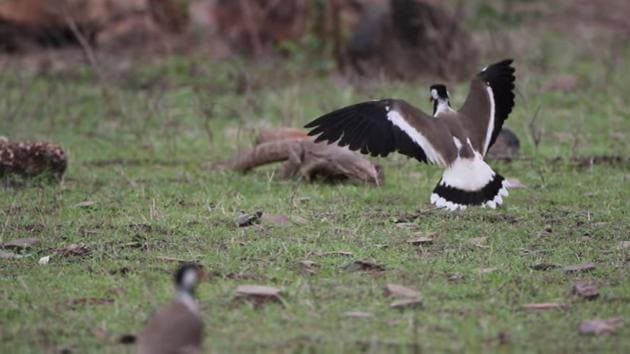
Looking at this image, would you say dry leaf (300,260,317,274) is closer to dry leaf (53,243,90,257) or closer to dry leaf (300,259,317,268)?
dry leaf (300,259,317,268)

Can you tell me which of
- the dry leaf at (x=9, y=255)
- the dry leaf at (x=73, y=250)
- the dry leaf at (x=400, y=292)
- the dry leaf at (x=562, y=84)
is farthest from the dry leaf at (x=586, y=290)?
the dry leaf at (x=562, y=84)

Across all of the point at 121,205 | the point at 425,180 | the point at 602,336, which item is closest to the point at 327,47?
the point at 425,180

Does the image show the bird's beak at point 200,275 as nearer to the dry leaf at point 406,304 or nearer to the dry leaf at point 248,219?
the dry leaf at point 406,304

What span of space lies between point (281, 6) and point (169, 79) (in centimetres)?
228

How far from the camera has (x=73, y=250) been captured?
5812 mm

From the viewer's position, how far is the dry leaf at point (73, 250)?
5797 millimetres

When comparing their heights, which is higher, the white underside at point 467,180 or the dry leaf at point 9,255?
the white underside at point 467,180

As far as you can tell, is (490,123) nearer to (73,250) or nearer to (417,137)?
(417,137)

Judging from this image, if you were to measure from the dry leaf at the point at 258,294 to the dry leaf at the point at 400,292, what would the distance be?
17.6 inches

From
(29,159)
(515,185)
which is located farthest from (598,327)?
(29,159)

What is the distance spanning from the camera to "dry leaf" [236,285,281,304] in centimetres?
487

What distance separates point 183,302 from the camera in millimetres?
3975

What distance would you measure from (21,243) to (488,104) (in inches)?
111

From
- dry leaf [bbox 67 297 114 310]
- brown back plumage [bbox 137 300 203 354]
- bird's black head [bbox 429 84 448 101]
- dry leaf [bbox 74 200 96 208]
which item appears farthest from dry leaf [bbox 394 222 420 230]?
brown back plumage [bbox 137 300 203 354]
